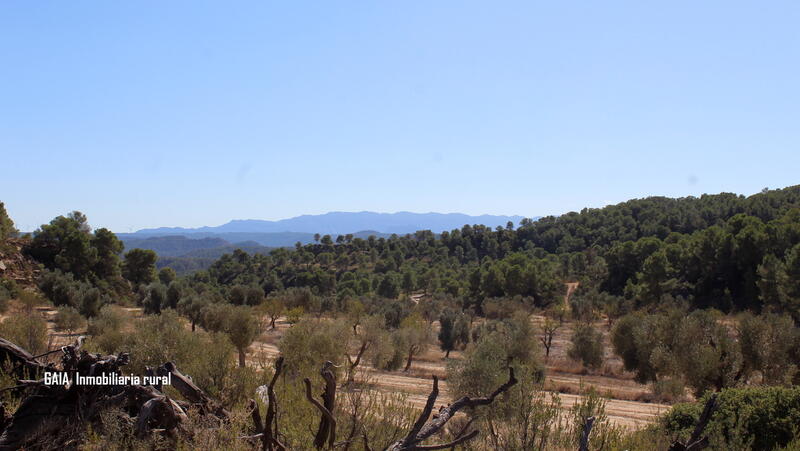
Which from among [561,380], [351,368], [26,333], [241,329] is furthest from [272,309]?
[351,368]

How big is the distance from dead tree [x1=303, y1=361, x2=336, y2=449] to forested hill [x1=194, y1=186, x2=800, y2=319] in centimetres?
4609

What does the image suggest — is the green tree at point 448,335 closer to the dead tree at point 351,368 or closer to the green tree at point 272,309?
the dead tree at point 351,368

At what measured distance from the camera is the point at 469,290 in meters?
73.4

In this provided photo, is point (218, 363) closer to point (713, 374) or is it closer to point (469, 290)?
point (713, 374)

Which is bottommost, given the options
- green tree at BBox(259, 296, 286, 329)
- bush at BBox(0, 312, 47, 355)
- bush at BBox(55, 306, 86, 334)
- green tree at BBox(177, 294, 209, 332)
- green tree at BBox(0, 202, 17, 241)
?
green tree at BBox(259, 296, 286, 329)

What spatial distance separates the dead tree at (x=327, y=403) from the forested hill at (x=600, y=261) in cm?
4609

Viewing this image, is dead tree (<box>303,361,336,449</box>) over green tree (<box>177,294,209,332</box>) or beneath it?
over

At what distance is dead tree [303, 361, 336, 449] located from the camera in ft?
12.5

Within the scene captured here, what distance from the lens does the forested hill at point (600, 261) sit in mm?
53878

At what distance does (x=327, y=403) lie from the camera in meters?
4.37

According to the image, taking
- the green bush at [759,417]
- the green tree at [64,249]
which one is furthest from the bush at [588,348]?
the green tree at [64,249]

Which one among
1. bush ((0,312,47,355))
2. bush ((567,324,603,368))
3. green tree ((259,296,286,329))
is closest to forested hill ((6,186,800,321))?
green tree ((259,296,286,329))

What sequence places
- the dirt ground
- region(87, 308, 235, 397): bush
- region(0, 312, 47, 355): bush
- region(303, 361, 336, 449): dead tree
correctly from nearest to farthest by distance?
region(303, 361, 336, 449): dead tree, region(87, 308, 235, 397): bush, region(0, 312, 47, 355): bush, the dirt ground

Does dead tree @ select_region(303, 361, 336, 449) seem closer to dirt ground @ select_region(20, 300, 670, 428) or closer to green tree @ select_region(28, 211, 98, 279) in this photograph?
dirt ground @ select_region(20, 300, 670, 428)
